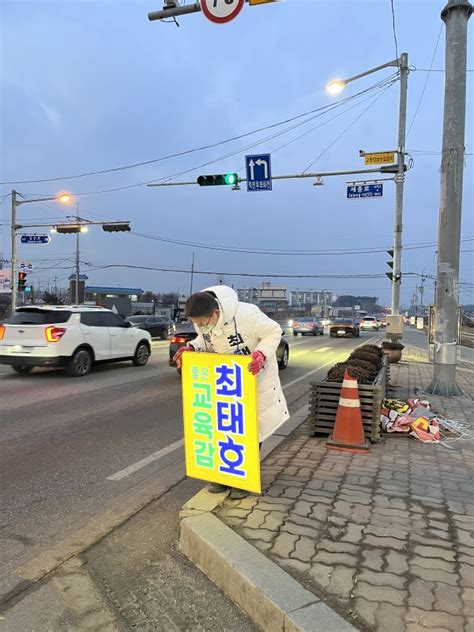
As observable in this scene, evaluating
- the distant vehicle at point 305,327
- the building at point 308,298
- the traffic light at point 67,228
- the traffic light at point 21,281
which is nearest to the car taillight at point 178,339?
the traffic light at point 67,228

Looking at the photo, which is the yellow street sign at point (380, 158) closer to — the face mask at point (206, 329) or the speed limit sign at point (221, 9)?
the speed limit sign at point (221, 9)

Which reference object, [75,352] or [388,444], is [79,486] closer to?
[388,444]

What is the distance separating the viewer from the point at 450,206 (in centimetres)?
863

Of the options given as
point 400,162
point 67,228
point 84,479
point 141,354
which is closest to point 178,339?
point 141,354

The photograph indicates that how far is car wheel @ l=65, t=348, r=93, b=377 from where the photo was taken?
11094 millimetres

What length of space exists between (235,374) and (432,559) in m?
1.69

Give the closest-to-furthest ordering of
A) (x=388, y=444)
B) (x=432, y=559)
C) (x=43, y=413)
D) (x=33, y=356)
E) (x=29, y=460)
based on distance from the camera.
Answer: (x=432, y=559) → (x=29, y=460) → (x=388, y=444) → (x=43, y=413) → (x=33, y=356)

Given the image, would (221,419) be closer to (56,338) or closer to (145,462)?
(145,462)

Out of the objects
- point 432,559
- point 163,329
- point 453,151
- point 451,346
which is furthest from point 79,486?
point 163,329

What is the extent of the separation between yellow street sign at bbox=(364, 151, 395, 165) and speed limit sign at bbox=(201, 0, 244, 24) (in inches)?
421

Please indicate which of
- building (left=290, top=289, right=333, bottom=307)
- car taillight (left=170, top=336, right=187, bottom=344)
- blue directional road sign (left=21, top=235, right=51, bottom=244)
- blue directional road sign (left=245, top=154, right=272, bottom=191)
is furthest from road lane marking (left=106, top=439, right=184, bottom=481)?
building (left=290, top=289, right=333, bottom=307)

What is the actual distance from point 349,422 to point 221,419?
221cm

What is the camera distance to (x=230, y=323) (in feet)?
11.7

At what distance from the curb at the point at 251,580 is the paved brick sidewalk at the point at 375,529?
0.36 ft
